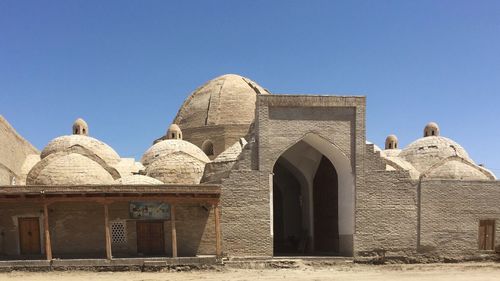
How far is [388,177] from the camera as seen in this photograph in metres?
14.7

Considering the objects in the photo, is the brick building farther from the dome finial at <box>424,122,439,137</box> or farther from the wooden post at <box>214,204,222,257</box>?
the dome finial at <box>424,122,439,137</box>

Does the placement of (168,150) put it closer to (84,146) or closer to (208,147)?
(208,147)

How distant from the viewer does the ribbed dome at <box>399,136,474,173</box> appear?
76.5ft


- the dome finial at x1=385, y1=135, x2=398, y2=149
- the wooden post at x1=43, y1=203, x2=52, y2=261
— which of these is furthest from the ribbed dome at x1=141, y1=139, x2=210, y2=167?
the dome finial at x1=385, y1=135, x2=398, y2=149

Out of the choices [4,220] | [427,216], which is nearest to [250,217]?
[427,216]

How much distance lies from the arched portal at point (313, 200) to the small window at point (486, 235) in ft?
17.0

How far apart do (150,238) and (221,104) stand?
12007 mm

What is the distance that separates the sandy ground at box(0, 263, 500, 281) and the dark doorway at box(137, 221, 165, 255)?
184 centimetres

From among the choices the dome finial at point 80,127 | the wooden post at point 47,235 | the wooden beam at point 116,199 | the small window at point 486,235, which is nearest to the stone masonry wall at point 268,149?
the wooden beam at point 116,199

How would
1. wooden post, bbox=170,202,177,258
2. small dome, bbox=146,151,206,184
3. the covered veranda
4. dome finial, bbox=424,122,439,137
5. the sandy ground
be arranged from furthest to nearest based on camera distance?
dome finial, bbox=424,122,439,137
small dome, bbox=146,151,206,184
wooden post, bbox=170,202,177,258
the covered veranda
the sandy ground

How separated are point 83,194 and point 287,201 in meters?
9.59

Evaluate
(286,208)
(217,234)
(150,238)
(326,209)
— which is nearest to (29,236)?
(150,238)

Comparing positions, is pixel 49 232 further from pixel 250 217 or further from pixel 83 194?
pixel 250 217

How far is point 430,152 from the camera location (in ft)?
77.6
